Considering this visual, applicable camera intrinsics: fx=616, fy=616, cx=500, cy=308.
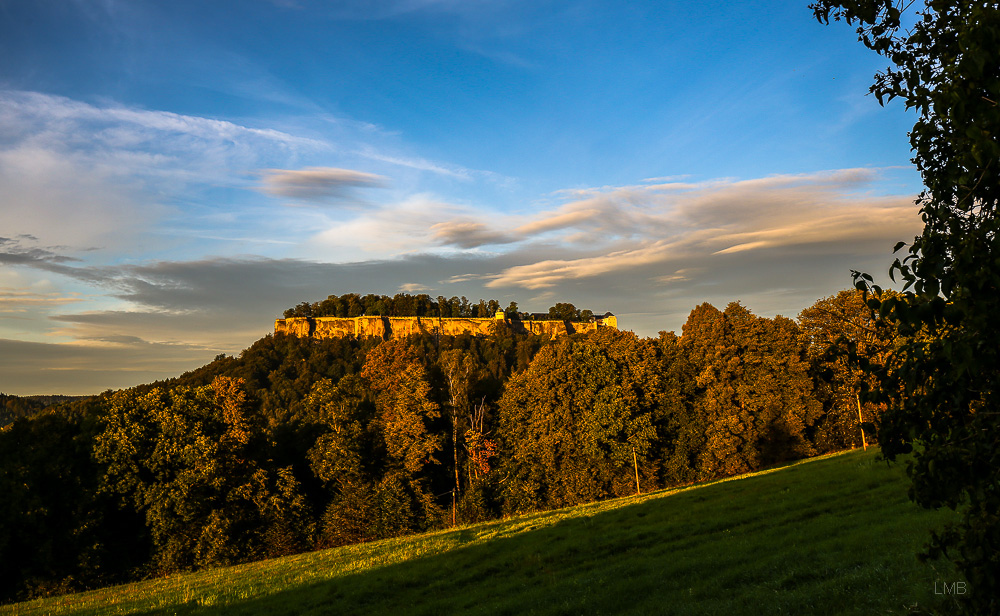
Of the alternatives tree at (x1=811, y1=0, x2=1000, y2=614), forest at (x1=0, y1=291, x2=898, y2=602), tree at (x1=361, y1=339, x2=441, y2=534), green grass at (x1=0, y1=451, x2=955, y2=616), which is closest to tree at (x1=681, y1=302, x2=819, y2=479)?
forest at (x1=0, y1=291, x2=898, y2=602)

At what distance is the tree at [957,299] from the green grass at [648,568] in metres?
6.33

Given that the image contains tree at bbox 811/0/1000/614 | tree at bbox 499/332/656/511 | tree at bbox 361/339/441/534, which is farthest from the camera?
tree at bbox 499/332/656/511

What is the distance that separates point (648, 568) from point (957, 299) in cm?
1661

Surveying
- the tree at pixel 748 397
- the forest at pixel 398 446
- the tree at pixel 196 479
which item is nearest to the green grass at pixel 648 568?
the tree at pixel 196 479

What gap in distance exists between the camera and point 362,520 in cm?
5094

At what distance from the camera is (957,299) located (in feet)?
12.6

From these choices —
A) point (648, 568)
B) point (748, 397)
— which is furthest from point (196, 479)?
point (748, 397)

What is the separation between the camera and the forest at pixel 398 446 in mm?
44375

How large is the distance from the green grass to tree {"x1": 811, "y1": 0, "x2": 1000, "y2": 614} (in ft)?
→ 20.8

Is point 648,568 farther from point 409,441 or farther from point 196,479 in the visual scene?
point 409,441

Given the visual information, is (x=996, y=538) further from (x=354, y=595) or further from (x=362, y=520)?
(x=362, y=520)

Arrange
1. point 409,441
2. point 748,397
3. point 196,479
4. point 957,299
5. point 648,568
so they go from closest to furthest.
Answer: point 957,299
point 648,568
point 196,479
point 409,441
point 748,397

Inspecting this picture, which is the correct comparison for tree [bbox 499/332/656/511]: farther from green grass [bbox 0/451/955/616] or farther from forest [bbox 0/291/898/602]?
green grass [bbox 0/451/955/616]

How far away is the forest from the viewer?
146 feet
